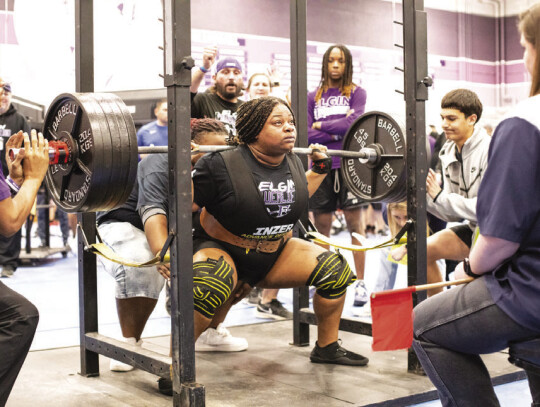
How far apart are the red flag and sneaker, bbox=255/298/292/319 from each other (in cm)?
262

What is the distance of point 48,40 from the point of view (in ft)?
26.0

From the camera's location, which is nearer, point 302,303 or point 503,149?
point 503,149

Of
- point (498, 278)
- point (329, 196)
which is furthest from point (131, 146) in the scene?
point (329, 196)

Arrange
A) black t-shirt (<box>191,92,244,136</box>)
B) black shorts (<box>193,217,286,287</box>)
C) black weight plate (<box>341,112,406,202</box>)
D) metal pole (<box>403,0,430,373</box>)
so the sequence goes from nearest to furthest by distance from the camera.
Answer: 1. black shorts (<box>193,217,286,287</box>)
2. metal pole (<box>403,0,430,373</box>)
3. black weight plate (<box>341,112,406,202</box>)
4. black t-shirt (<box>191,92,244,136</box>)

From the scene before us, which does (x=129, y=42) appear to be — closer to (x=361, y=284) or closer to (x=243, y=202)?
(x=361, y=284)

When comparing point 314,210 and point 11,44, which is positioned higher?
point 11,44

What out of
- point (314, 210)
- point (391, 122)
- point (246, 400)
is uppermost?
point (391, 122)

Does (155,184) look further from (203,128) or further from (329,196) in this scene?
(329,196)

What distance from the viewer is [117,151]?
8.98ft

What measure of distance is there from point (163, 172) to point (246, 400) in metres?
1.14

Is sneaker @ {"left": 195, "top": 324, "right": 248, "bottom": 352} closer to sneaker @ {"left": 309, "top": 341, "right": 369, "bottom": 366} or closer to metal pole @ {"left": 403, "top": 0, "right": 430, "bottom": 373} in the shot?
sneaker @ {"left": 309, "top": 341, "right": 369, "bottom": 366}

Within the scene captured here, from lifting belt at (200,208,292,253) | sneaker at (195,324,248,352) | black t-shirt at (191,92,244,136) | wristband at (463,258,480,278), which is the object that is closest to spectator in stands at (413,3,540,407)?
wristband at (463,258,480,278)

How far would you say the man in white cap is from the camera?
13.9 feet

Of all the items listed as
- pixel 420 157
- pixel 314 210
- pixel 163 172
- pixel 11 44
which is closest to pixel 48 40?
pixel 11 44
